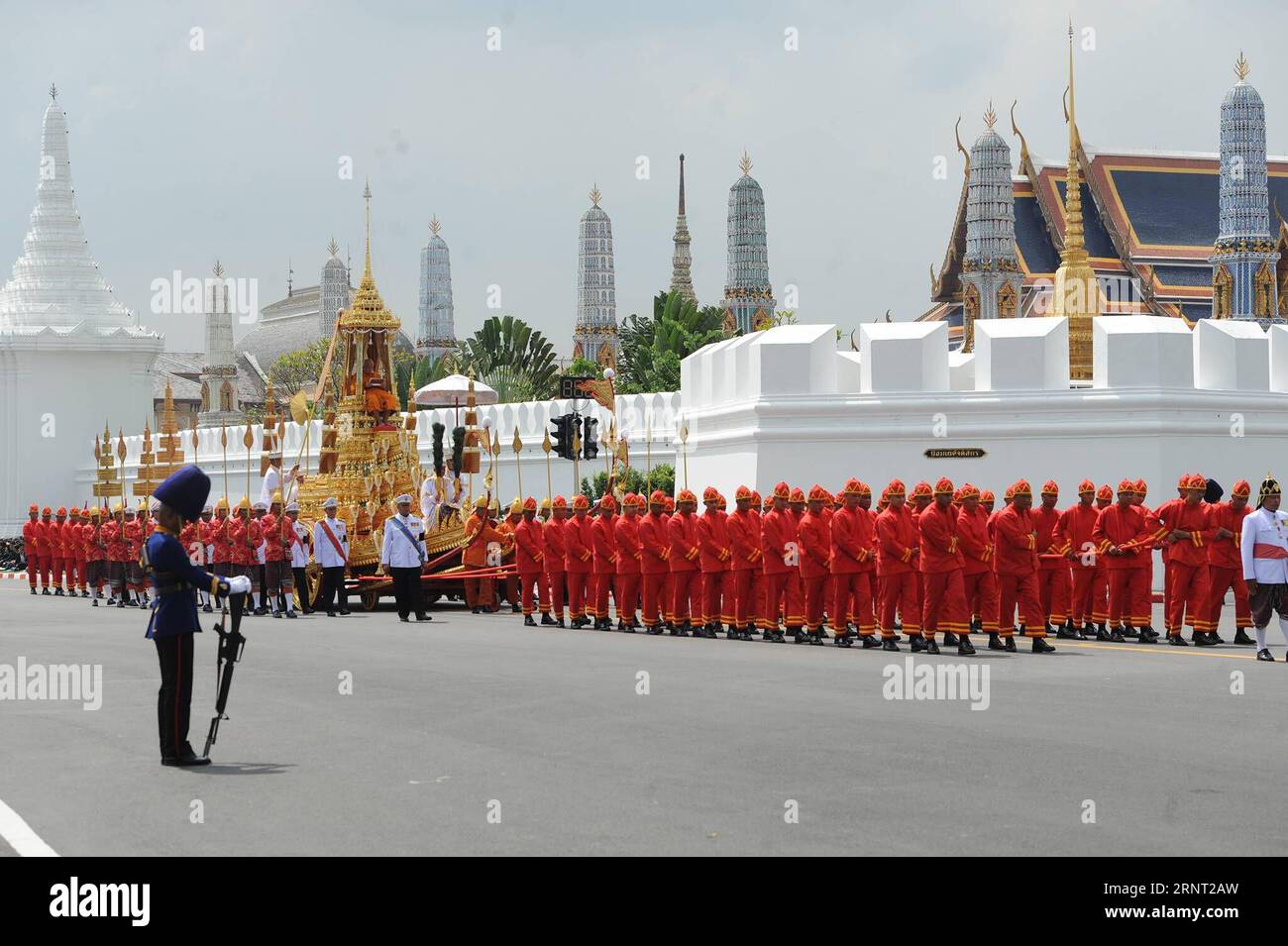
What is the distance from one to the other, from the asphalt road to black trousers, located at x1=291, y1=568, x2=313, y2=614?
371 inches

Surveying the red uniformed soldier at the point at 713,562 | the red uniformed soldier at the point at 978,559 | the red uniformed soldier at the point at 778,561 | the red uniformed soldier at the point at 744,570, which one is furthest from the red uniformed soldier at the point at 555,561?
the red uniformed soldier at the point at 978,559

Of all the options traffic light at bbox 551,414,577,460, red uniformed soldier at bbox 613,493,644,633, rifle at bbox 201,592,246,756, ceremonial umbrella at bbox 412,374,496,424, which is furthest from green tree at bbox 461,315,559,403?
rifle at bbox 201,592,246,756

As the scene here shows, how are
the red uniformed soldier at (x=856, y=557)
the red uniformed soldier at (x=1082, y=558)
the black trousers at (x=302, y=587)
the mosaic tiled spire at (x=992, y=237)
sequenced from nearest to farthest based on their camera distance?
1. the red uniformed soldier at (x=856, y=557)
2. the red uniformed soldier at (x=1082, y=558)
3. the black trousers at (x=302, y=587)
4. the mosaic tiled spire at (x=992, y=237)

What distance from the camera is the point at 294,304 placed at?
115250 mm

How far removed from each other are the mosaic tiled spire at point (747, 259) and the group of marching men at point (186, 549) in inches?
1447

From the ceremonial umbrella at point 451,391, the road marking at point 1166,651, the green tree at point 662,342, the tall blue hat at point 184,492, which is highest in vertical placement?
the green tree at point 662,342

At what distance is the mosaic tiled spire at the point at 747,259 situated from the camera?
67438 millimetres

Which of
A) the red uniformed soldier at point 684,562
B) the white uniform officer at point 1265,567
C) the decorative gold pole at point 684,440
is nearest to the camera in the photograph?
the white uniform officer at point 1265,567

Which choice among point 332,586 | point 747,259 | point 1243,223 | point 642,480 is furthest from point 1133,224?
point 332,586

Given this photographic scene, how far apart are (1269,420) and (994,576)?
9038mm

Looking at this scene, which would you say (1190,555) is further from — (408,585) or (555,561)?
(408,585)

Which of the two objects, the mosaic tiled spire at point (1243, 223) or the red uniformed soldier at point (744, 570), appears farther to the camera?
the mosaic tiled spire at point (1243, 223)

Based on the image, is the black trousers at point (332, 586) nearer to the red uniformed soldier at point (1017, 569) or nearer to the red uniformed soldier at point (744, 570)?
the red uniformed soldier at point (744, 570)

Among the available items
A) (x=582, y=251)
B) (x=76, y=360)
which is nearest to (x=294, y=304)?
(x=582, y=251)
